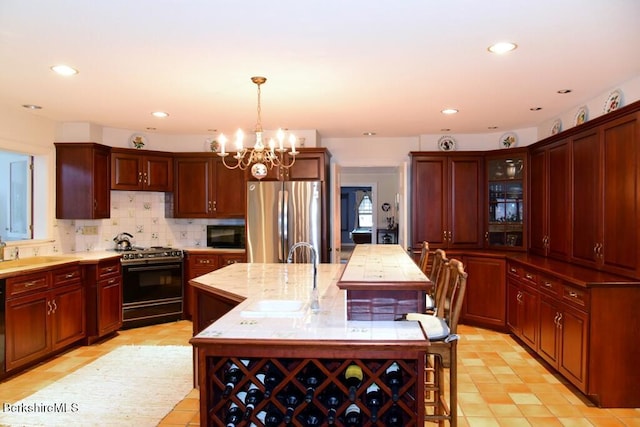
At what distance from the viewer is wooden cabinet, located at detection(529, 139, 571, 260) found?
411 centimetres

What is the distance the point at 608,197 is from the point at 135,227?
17.1ft

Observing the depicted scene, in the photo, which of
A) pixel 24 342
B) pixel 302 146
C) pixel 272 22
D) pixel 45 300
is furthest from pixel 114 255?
pixel 272 22

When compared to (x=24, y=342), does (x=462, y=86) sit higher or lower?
higher

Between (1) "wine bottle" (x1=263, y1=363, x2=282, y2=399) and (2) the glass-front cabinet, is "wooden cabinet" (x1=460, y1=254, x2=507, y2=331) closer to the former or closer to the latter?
(2) the glass-front cabinet

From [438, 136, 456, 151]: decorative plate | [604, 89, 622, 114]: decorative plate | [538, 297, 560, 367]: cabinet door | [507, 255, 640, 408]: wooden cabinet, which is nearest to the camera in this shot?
[507, 255, 640, 408]: wooden cabinet

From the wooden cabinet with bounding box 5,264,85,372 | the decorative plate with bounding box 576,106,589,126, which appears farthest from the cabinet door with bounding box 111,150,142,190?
the decorative plate with bounding box 576,106,589,126

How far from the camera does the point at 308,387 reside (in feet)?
5.77

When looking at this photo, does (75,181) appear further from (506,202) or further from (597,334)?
(597,334)

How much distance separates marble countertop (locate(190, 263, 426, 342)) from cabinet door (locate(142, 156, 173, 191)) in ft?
8.46

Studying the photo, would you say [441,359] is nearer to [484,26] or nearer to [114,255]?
[484,26]

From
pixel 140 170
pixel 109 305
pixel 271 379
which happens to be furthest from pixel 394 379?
pixel 140 170

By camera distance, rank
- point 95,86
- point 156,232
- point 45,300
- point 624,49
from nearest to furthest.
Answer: point 624,49, point 95,86, point 45,300, point 156,232

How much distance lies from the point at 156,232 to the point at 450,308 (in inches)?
178

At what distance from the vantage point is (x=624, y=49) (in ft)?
8.84
